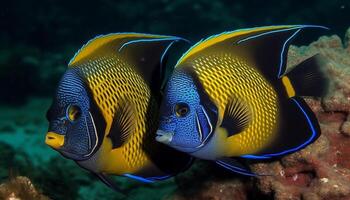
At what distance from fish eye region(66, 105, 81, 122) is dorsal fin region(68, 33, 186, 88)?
285 millimetres

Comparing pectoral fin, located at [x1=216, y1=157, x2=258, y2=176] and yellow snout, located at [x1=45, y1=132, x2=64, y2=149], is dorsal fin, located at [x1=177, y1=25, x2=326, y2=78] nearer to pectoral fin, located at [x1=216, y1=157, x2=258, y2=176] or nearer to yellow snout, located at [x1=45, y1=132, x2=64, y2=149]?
pectoral fin, located at [x1=216, y1=157, x2=258, y2=176]

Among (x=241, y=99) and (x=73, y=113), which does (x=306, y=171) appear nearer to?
(x=241, y=99)

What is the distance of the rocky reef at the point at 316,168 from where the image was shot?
2.50 metres

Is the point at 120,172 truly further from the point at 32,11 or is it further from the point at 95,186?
the point at 32,11

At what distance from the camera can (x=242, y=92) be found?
1910 mm

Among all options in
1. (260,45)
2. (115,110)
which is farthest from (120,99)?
(260,45)

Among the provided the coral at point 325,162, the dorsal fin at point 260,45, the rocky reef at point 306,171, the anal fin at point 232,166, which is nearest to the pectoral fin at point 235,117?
the anal fin at point 232,166

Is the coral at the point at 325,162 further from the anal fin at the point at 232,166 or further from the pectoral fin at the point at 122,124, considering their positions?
the pectoral fin at the point at 122,124

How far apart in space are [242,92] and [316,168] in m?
0.95

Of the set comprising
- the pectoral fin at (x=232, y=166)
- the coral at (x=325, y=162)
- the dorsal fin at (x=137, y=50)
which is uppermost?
the dorsal fin at (x=137, y=50)

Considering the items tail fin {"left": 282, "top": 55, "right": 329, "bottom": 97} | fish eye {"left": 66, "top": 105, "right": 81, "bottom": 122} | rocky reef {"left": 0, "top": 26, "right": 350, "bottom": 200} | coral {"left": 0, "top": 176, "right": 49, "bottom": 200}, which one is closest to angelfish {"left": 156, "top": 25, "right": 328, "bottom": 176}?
tail fin {"left": 282, "top": 55, "right": 329, "bottom": 97}

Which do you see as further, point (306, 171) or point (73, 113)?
point (306, 171)

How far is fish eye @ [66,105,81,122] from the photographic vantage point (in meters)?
1.72

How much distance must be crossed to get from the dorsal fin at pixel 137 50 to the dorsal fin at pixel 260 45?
204mm
